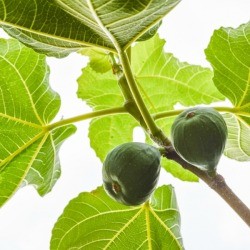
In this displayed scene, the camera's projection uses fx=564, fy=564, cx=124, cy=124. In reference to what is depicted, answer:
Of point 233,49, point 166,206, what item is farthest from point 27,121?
point 233,49

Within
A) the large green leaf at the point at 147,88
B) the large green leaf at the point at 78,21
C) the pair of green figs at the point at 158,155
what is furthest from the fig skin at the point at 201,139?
the large green leaf at the point at 147,88

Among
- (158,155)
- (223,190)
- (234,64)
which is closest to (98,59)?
(234,64)

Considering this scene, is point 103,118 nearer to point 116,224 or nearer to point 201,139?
point 116,224

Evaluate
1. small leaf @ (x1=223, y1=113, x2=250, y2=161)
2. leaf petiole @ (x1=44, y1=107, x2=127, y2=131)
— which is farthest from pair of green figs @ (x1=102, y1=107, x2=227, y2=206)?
small leaf @ (x1=223, y1=113, x2=250, y2=161)

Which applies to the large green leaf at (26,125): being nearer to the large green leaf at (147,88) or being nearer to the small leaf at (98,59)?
the small leaf at (98,59)

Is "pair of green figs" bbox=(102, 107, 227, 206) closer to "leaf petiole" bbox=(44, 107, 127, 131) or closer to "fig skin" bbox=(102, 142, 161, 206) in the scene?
"fig skin" bbox=(102, 142, 161, 206)

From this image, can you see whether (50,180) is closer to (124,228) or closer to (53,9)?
(124,228)
